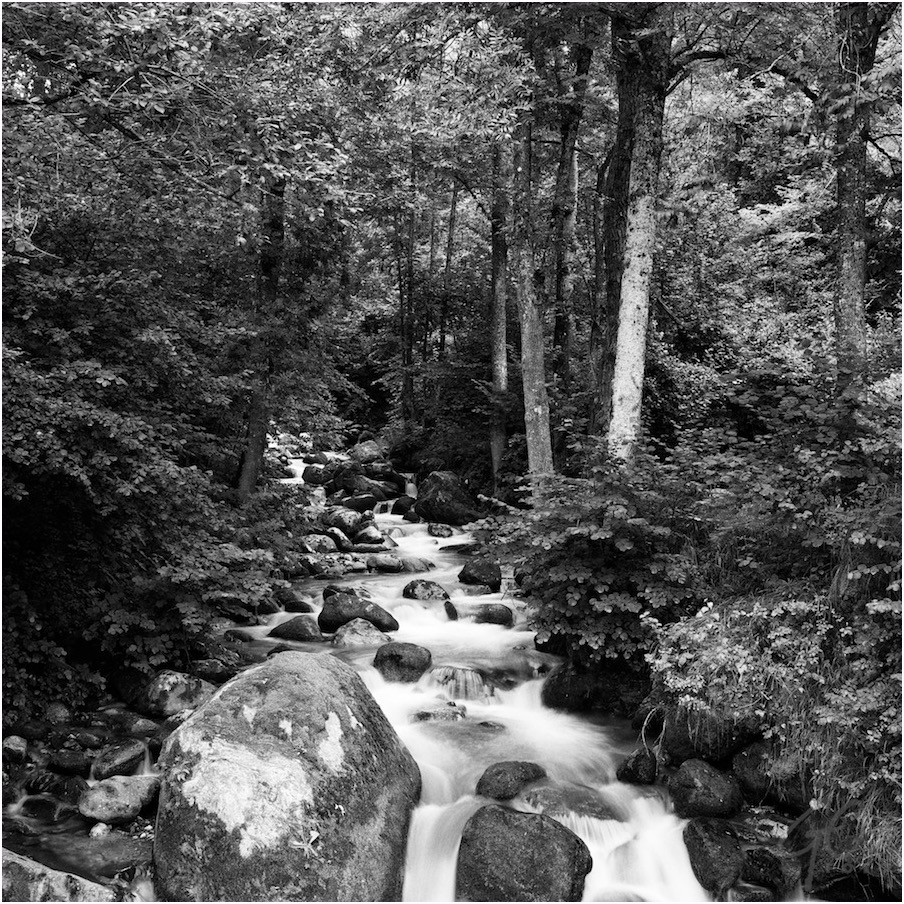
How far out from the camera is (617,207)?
10703 millimetres

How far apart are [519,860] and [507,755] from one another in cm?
167

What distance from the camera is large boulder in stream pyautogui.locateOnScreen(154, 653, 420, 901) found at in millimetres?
5215

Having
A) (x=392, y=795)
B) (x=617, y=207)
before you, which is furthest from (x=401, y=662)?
(x=617, y=207)

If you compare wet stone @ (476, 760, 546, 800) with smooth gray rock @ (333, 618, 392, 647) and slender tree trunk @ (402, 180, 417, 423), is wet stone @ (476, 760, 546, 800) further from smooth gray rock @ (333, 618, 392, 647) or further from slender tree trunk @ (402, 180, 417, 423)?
slender tree trunk @ (402, 180, 417, 423)

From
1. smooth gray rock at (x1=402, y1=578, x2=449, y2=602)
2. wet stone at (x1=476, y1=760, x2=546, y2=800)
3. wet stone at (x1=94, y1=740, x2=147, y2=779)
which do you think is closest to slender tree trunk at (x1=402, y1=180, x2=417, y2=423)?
smooth gray rock at (x1=402, y1=578, x2=449, y2=602)

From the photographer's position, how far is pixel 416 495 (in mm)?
18375

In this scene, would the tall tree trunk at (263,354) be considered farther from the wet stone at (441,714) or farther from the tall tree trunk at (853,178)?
the tall tree trunk at (853,178)

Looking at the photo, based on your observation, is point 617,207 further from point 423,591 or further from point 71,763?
point 71,763

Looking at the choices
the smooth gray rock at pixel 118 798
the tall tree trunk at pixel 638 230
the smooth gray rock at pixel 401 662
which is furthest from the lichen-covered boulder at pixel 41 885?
the tall tree trunk at pixel 638 230

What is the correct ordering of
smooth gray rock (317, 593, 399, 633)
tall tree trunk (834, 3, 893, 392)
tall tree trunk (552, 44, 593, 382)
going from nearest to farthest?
tall tree trunk (834, 3, 893, 392) → smooth gray rock (317, 593, 399, 633) → tall tree trunk (552, 44, 593, 382)

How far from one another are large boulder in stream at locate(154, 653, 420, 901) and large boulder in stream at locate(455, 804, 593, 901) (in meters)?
0.57

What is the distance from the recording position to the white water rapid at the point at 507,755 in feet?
19.3

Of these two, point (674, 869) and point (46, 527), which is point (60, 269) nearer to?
point (46, 527)

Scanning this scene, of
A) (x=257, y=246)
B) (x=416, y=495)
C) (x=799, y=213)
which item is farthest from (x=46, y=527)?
(x=799, y=213)
